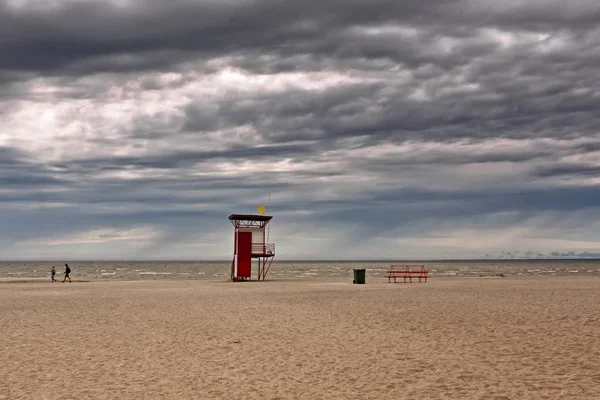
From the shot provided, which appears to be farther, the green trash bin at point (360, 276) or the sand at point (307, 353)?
the green trash bin at point (360, 276)

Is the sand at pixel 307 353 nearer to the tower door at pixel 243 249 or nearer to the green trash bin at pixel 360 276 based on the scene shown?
the green trash bin at pixel 360 276

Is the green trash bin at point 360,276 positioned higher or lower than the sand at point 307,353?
higher

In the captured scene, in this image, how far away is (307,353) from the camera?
1280 cm

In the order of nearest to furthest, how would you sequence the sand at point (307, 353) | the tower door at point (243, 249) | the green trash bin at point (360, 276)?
the sand at point (307, 353) → the green trash bin at point (360, 276) → the tower door at point (243, 249)

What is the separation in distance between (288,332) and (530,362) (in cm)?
709

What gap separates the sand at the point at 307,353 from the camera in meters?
9.45

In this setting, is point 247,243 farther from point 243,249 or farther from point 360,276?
point 360,276

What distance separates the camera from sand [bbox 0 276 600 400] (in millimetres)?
9453

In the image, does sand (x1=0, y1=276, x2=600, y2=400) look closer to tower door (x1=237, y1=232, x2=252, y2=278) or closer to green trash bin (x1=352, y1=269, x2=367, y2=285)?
green trash bin (x1=352, y1=269, x2=367, y2=285)

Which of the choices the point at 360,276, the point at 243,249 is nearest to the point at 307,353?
the point at 360,276

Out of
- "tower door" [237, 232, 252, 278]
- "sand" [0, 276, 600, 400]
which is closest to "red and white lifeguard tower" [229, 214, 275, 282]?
"tower door" [237, 232, 252, 278]

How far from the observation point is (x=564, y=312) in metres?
19.3

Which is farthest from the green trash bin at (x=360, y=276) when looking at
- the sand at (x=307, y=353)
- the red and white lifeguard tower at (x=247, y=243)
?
the sand at (x=307, y=353)

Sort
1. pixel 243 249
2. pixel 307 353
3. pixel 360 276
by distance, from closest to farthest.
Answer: pixel 307 353 < pixel 360 276 < pixel 243 249
